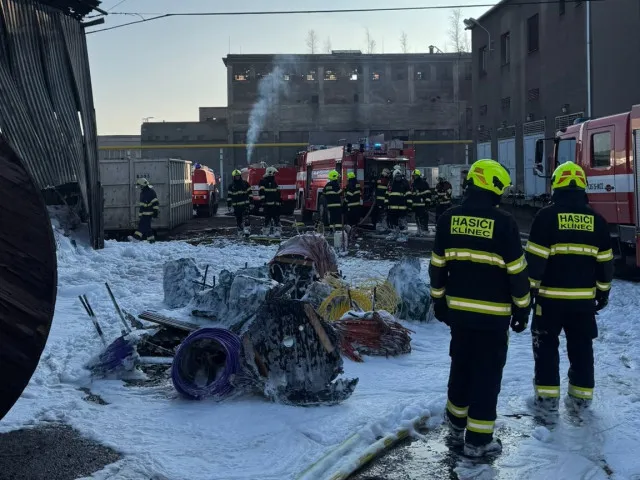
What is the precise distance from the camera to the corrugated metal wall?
40.5 feet

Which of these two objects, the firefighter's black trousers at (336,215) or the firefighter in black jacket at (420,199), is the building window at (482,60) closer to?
the firefighter in black jacket at (420,199)

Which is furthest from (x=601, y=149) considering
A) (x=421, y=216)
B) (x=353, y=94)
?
(x=353, y=94)

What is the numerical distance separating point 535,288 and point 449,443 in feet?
4.19

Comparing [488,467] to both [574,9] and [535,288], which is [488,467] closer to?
[535,288]

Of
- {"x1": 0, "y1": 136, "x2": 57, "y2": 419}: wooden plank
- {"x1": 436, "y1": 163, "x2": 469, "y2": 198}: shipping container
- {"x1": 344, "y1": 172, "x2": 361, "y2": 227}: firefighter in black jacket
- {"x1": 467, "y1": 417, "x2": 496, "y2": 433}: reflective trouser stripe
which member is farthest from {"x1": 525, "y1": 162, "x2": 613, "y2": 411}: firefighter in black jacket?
{"x1": 436, "y1": 163, "x2": 469, "y2": 198}: shipping container

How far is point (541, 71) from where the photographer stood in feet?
90.2

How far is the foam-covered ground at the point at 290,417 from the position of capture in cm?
445

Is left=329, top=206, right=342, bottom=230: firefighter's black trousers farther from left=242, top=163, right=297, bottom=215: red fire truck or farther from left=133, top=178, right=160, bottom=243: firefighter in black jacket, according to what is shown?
left=242, top=163, right=297, bottom=215: red fire truck

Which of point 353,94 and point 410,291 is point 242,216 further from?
point 353,94

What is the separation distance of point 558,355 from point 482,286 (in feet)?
3.77

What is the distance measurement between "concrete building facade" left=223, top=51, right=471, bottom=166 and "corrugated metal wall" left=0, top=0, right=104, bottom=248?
38.7 metres

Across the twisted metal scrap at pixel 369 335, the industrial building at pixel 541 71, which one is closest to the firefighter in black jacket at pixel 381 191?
the industrial building at pixel 541 71

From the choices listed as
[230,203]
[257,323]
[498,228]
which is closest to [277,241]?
[230,203]

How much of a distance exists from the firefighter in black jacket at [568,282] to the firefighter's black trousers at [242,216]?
1522cm
